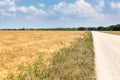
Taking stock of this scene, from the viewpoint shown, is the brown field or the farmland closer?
the farmland

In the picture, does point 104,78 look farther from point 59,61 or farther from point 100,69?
point 59,61

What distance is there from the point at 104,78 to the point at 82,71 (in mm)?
949

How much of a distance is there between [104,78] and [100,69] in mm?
1774

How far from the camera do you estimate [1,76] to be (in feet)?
30.2

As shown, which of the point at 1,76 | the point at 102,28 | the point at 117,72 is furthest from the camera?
the point at 102,28

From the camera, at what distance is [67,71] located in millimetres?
9477

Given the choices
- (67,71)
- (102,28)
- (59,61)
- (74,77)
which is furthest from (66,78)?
(102,28)

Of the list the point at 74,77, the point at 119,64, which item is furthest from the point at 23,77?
the point at 119,64

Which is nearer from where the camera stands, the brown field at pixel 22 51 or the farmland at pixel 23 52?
the farmland at pixel 23 52

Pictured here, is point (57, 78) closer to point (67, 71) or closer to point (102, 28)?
point (67, 71)

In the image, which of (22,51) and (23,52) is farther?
(22,51)

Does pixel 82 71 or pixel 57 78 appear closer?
pixel 57 78

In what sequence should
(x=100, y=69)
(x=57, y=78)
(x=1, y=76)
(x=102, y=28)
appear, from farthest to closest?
1. (x=102, y=28)
2. (x=100, y=69)
3. (x=1, y=76)
4. (x=57, y=78)

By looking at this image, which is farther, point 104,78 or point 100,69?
point 100,69
